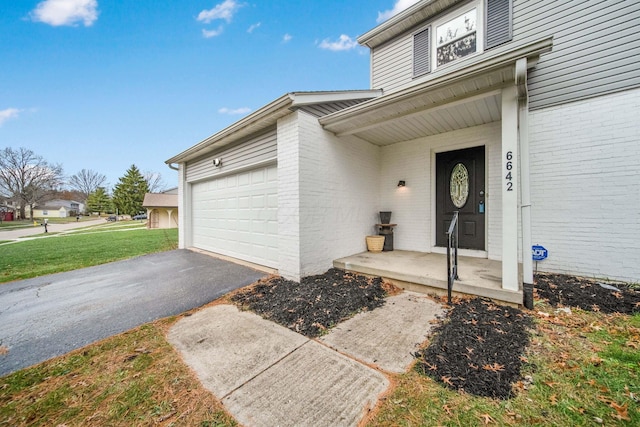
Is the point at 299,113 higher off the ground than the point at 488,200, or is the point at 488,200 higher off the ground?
the point at 299,113

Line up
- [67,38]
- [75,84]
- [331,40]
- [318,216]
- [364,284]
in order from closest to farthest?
[364,284] < [318,216] < [67,38] < [331,40] < [75,84]

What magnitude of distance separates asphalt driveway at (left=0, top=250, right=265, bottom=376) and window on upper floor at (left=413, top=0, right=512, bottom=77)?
653 centimetres

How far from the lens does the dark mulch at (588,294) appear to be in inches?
116

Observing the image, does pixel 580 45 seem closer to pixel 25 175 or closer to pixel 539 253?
pixel 539 253

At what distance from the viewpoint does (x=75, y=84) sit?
13.6 m

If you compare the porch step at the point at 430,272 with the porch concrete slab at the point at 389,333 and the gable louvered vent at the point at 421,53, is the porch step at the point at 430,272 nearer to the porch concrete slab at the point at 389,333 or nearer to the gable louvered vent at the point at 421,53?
the porch concrete slab at the point at 389,333

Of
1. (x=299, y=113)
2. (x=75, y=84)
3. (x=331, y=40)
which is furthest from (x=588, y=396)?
(x=75, y=84)

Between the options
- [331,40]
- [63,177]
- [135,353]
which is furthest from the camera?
[63,177]

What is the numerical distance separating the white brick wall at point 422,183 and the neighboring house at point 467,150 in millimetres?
26

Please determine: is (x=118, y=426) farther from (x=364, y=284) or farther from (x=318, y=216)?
(x=318, y=216)

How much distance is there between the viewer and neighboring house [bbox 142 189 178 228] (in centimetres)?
2008

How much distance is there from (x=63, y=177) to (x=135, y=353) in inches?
2212

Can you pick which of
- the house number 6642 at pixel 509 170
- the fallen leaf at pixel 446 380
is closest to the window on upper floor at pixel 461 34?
the house number 6642 at pixel 509 170

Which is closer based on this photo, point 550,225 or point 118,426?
point 118,426
